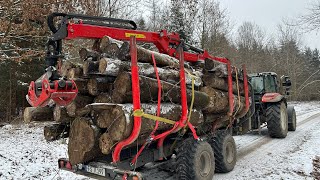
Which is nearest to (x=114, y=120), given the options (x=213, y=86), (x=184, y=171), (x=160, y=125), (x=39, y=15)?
(x=160, y=125)

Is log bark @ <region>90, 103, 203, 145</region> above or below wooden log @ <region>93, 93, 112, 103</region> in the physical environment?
below

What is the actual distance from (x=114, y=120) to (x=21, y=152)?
4.70m

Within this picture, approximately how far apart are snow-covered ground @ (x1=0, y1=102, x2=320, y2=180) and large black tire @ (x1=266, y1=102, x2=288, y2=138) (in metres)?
0.24

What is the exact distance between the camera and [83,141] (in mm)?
4391

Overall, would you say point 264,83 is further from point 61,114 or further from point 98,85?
point 61,114

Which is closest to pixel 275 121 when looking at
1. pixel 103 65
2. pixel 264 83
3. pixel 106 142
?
pixel 264 83

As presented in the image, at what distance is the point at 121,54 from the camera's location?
453 centimetres

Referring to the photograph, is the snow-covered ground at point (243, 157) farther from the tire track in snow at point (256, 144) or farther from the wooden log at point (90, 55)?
the wooden log at point (90, 55)

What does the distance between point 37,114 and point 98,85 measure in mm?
1191

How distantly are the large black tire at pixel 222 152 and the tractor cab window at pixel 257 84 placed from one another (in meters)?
5.54

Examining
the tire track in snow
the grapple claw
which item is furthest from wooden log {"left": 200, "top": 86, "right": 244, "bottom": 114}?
the grapple claw

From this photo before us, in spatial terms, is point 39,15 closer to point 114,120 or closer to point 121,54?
point 121,54

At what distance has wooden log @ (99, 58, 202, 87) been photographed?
4277 mm

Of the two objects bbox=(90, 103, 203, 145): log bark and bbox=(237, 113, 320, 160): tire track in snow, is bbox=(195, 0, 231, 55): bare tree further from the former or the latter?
bbox=(90, 103, 203, 145): log bark
